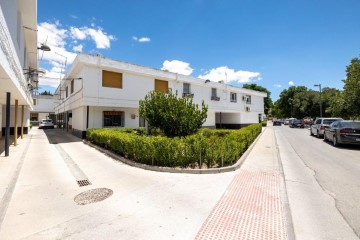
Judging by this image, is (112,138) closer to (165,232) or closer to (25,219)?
(25,219)

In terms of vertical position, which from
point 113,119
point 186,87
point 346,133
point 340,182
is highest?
point 186,87

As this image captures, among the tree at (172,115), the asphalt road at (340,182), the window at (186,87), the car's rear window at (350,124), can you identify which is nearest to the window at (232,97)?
the window at (186,87)

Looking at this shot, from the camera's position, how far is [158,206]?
441 centimetres

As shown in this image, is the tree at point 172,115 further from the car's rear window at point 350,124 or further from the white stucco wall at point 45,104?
the white stucco wall at point 45,104

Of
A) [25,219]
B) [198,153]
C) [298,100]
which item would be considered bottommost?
[25,219]

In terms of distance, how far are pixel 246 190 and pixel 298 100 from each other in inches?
2040

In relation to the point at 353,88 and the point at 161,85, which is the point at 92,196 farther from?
the point at 353,88

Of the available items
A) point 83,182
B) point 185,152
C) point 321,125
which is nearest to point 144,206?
point 83,182

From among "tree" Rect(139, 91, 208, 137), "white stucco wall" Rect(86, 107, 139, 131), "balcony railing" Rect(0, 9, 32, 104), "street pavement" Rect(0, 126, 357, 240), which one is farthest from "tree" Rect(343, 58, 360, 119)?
"balcony railing" Rect(0, 9, 32, 104)

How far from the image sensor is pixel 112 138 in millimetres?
10234

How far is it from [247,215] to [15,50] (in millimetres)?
11407

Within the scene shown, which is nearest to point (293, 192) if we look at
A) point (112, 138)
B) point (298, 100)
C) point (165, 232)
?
point (165, 232)

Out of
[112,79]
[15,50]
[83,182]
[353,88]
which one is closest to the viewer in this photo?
[83,182]

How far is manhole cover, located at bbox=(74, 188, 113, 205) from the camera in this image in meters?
4.75
